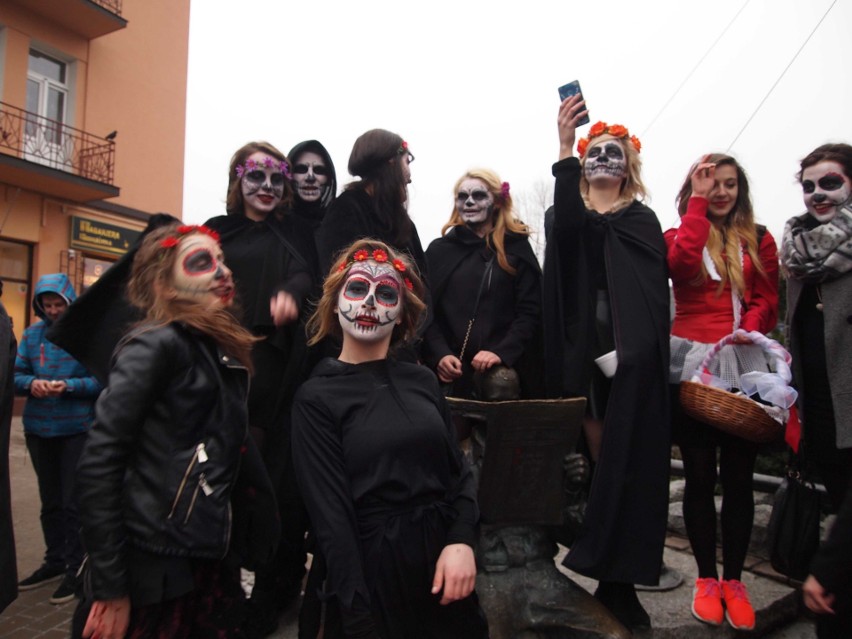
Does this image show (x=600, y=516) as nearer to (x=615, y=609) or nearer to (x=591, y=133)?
(x=615, y=609)

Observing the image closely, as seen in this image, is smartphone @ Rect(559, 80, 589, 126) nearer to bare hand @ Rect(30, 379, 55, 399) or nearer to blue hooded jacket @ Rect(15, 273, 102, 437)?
blue hooded jacket @ Rect(15, 273, 102, 437)

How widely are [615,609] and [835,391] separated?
138 centimetres

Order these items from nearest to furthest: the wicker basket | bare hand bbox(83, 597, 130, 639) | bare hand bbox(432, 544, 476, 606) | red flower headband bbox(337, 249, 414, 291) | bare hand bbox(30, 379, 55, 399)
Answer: bare hand bbox(83, 597, 130, 639), bare hand bbox(432, 544, 476, 606), red flower headband bbox(337, 249, 414, 291), the wicker basket, bare hand bbox(30, 379, 55, 399)

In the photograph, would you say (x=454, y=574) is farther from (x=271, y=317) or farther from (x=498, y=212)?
(x=498, y=212)

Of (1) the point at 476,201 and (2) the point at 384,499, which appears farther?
(1) the point at 476,201

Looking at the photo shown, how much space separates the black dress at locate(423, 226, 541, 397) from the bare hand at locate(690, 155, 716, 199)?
2.92ft

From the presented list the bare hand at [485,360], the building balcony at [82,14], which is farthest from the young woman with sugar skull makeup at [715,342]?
the building balcony at [82,14]

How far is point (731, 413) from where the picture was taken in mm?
2889

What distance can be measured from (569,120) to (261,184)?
5.20 feet

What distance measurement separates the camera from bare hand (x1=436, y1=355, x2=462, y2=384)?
322 cm

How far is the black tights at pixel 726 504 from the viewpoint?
3.13 m

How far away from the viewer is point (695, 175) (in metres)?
3.24

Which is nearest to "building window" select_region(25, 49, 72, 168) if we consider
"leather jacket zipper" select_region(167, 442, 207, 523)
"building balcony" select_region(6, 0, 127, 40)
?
"building balcony" select_region(6, 0, 127, 40)

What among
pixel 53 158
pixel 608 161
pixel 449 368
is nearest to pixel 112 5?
pixel 53 158
